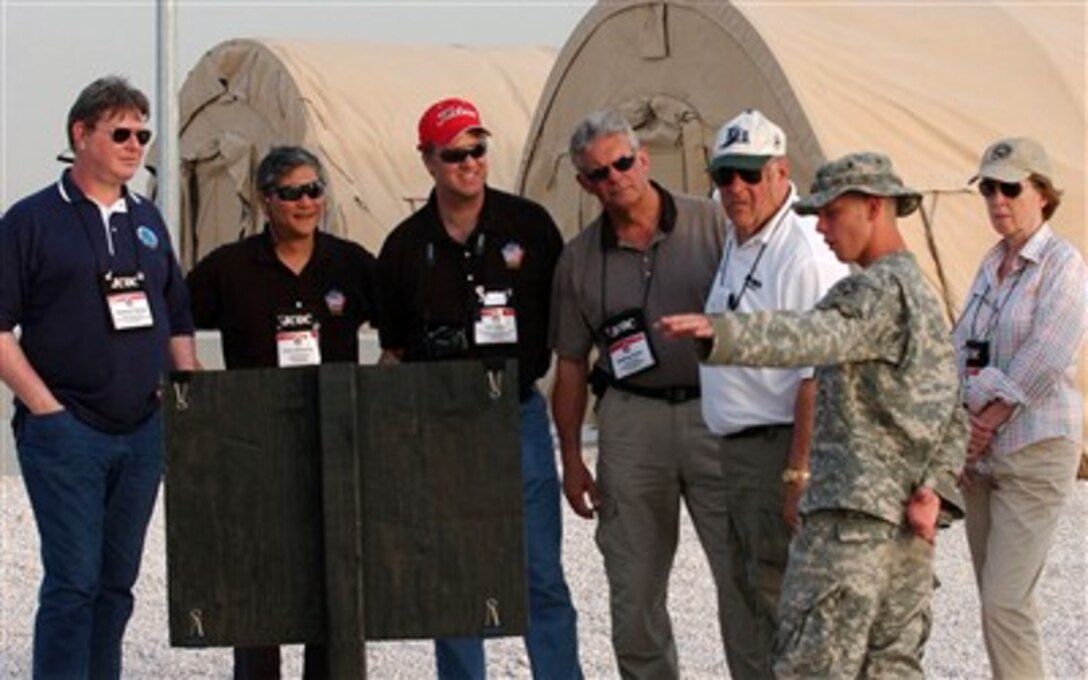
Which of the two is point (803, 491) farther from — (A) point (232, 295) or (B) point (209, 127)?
(B) point (209, 127)

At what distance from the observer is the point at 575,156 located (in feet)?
21.5

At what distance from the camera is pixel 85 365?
21.8 feet

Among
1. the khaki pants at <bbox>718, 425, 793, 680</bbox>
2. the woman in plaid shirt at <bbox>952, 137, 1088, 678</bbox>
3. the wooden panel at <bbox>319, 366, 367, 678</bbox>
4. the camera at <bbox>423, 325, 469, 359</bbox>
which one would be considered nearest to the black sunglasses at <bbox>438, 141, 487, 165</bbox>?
the camera at <bbox>423, 325, 469, 359</bbox>

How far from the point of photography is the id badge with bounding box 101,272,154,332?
667 cm

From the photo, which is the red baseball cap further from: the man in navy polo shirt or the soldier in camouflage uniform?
the soldier in camouflage uniform

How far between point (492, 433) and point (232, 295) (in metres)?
1.63

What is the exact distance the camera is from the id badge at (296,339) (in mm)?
6883

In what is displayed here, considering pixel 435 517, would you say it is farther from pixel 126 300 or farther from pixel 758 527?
pixel 126 300

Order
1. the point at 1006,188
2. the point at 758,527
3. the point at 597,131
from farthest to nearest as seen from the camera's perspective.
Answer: the point at 1006,188 → the point at 597,131 → the point at 758,527

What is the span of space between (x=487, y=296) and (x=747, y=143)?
99 cm

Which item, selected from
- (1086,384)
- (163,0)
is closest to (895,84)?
(1086,384)

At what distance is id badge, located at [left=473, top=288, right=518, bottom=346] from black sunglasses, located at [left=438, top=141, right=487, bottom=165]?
0.35 m

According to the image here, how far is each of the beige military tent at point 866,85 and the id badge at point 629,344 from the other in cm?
702

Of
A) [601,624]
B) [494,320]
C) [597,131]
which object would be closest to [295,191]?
[494,320]
